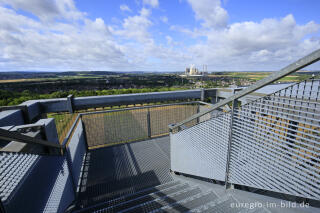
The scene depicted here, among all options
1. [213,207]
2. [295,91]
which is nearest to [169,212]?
[213,207]

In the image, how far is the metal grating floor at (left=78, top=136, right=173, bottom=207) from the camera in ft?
10.2

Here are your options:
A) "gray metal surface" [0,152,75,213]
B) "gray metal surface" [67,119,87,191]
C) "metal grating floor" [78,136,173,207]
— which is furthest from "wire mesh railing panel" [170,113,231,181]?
"gray metal surface" [0,152,75,213]

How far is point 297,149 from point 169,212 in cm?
187

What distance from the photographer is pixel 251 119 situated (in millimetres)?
1763

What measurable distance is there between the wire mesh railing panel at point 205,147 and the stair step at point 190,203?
0.30 meters

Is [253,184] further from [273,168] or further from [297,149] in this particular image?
[297,149]

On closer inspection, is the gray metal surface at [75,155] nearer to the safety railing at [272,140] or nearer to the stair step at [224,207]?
→ the stair step at [224,207]

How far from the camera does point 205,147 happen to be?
8.23 ft

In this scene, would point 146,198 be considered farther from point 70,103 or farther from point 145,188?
point 70,103

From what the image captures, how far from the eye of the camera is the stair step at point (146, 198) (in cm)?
245

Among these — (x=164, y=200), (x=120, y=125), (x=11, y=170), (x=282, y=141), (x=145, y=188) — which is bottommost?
(x=145, y=188)

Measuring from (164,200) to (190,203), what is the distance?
0.47m

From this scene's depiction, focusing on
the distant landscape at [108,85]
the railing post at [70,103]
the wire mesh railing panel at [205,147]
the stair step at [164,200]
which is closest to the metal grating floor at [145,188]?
the stair step at [164,200]

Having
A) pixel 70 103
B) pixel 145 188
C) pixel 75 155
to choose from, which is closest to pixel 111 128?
pixel 70 103
